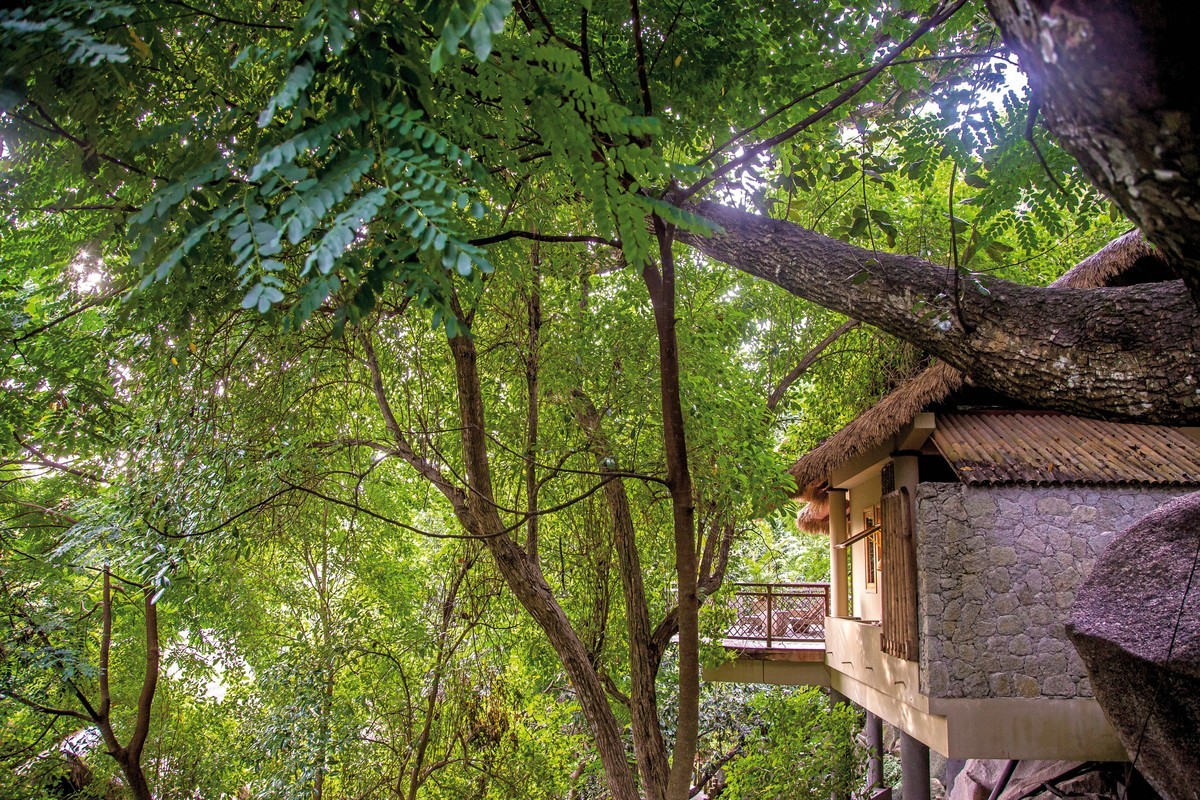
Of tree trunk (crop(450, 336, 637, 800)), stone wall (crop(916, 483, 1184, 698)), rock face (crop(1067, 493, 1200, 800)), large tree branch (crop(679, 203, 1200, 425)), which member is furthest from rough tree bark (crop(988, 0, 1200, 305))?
stone wall (crop(916, 483, 1184, 698))

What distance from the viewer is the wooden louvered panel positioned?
6.06 m

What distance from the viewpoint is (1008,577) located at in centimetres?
586

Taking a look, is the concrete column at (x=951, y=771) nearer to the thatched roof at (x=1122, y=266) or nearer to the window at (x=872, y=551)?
the window at (x=872, y=551)

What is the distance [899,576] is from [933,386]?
1.52 metres

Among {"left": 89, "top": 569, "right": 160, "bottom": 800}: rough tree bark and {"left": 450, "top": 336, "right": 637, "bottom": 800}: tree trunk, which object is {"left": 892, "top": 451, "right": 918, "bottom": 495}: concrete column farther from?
{"left": 89, "top": 569, "right": 160, "bottom": 800}: rough tree bark

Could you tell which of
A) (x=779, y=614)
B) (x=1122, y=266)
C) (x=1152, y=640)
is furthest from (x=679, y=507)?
(x=779, y=614)

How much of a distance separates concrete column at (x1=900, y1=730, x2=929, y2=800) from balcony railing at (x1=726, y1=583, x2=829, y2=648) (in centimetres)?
203

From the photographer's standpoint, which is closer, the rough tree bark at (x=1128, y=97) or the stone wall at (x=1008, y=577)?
the rough tree bark at (x=1128, y=97)

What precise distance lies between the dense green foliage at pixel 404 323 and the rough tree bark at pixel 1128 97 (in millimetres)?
779

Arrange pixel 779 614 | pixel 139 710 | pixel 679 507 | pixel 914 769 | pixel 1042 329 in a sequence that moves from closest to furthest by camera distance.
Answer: pixel 1042 329
pixel 679 507
pixel 139 710
pixel 914 769
pixel 779 614

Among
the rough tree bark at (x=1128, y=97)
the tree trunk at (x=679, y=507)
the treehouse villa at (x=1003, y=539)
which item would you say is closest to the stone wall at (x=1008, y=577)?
the treehouse villa at (x=1003, y=539)

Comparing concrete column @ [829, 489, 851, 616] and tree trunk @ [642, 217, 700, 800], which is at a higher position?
concrete column @ [829, 489, 851, 616]

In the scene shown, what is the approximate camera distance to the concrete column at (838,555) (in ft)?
30.8

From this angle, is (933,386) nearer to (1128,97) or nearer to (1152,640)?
(1152,640)
